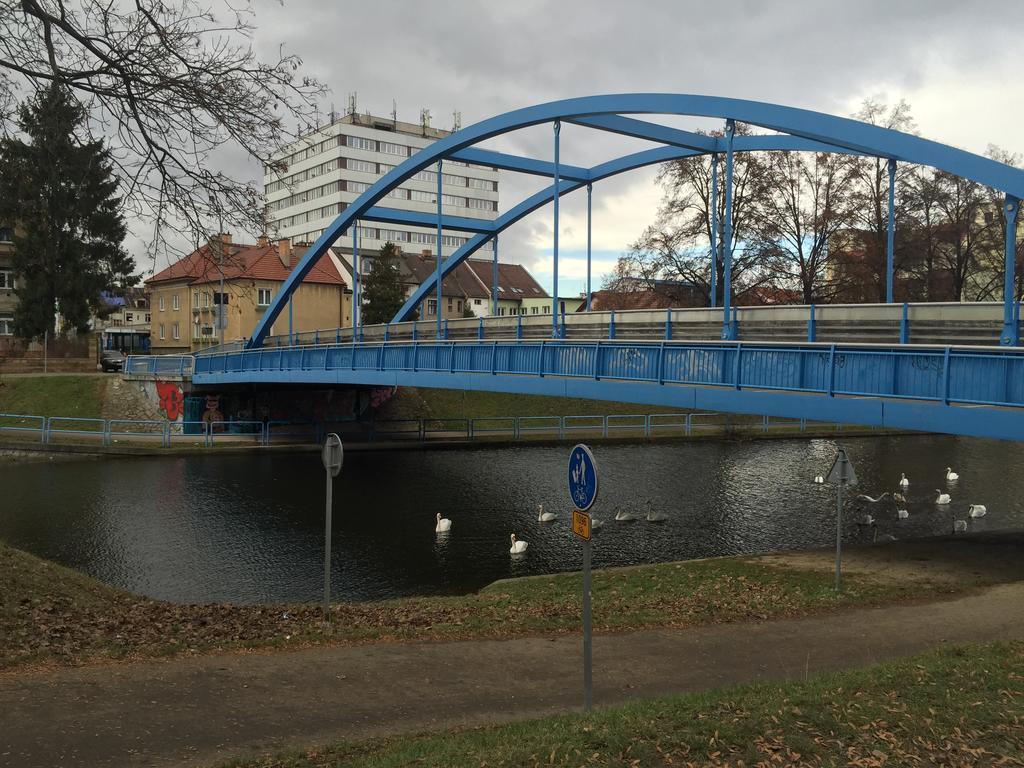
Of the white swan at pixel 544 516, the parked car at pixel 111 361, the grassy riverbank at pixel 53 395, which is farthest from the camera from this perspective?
the parked car at pixel 111 361

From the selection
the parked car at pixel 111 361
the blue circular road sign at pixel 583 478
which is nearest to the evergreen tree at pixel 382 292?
the parked car at pixel 111 361

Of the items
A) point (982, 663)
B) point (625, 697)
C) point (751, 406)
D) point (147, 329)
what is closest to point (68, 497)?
point (751, 406)

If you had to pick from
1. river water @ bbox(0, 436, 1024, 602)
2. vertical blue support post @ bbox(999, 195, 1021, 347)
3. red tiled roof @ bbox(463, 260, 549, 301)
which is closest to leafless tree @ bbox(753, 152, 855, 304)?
river water @ bbox(0, 436, 1024, 602)

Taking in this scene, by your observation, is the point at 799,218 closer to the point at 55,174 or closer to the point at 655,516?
the point at 655,516

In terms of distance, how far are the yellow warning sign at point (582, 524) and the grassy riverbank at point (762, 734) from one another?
127cm

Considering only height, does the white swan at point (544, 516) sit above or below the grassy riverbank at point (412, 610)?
below

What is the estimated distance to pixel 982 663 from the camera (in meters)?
7.14

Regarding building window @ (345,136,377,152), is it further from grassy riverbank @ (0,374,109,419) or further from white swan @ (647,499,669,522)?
white swan @ (647,499,669,522)

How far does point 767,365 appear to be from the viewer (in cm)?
1322

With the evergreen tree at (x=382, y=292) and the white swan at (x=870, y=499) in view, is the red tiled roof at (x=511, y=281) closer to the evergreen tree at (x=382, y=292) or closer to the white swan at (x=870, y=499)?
the evergreen tree at (x=382, y=292)

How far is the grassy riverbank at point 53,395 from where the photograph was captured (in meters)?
33.5

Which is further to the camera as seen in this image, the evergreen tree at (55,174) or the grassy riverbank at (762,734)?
the evergreen tree at (55,174)

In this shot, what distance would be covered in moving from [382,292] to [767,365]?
3956cm

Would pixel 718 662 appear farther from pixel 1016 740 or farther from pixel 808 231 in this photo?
pixel 808 231
